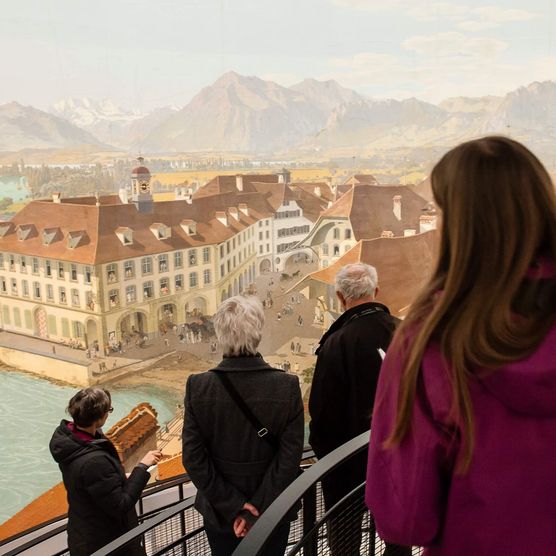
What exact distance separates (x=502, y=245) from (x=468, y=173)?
88 millimetres

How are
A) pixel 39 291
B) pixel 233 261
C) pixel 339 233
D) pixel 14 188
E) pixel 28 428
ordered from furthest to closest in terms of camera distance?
pixel 339 233, pixel 233 261, pixel 28 428, pixel 39 291, pixel 14 188

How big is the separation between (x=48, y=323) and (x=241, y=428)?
6927mm

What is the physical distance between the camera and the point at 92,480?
170cm

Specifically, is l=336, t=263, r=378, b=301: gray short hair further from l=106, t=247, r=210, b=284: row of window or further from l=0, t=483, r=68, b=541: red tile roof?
l=106, t=247, r=210, b=284: row of window

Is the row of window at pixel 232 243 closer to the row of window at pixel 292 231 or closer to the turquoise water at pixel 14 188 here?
the row of window at pixel 292 231

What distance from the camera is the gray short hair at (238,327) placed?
152 centimetres

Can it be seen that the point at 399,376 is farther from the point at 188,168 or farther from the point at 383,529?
the point at 188,168

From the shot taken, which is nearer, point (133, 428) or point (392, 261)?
point (133, 428)

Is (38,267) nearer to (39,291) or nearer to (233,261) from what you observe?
(39,291)

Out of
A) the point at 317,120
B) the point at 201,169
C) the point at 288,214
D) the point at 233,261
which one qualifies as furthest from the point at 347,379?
the point at 317,120

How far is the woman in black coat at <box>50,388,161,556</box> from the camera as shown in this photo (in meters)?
1.71

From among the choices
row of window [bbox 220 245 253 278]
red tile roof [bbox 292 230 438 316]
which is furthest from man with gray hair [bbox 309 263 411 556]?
row of window [bbox 220 245 253 278]

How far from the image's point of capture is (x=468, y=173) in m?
0.72

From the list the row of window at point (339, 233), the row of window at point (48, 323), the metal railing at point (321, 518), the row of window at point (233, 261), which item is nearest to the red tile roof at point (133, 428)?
the row of window at point (48, 323)
